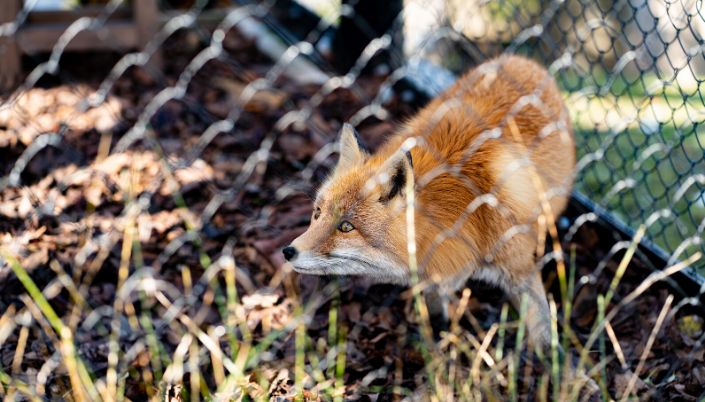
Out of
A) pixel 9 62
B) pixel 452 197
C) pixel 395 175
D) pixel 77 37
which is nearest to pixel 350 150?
pixel 395 175

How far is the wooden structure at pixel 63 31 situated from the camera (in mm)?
4988

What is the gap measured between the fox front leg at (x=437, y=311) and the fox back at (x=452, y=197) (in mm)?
341

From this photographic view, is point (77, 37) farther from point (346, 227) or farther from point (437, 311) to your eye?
point (437, 311)

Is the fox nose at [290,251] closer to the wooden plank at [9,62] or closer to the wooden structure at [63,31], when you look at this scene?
the wooden structure at [63,31]

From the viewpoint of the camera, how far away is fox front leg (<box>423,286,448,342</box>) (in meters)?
3.09

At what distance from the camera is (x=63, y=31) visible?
525 cm

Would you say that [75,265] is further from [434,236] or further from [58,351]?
[434,236]

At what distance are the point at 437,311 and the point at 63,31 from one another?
447 centimetres

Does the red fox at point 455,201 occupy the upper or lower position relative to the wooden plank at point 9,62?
lower

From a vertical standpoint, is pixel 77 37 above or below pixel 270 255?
above

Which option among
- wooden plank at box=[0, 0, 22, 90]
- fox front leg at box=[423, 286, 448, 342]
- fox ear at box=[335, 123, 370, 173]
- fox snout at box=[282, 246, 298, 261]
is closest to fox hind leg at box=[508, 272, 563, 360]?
fox front leg at box=[423, 286, 448, 342]

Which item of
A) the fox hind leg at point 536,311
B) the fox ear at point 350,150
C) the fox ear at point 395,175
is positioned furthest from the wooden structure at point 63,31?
the fox hind leg at point 536,311

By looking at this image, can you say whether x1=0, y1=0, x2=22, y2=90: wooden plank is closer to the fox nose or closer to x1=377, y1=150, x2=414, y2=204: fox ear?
the fox nose

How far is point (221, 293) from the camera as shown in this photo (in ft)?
9.75
